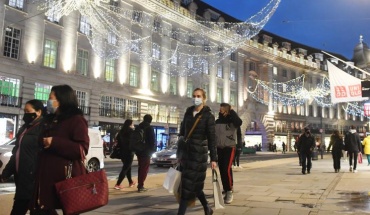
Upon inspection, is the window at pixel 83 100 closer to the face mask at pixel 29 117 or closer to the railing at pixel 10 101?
the railing at pixel 10 101

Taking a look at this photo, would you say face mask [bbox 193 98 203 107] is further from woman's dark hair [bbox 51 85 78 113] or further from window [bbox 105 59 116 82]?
window [bbox 105 59 116 82]

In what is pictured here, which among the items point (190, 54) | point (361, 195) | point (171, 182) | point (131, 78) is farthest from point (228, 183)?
point (190, 54)

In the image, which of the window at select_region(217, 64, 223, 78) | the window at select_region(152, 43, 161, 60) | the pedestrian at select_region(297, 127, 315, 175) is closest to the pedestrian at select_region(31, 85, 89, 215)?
the pedestrian at select_region(297, 127, 315, 175)

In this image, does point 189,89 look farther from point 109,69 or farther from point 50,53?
point 50,53

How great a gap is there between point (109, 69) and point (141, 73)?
4176 mm

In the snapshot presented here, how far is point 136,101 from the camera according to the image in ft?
125

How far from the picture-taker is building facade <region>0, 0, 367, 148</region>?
27.8 m

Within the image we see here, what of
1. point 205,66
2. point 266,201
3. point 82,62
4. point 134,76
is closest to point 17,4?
point 82,62

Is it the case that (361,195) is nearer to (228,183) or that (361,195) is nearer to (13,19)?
(228,183)

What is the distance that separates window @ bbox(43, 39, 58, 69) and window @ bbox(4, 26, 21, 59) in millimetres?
2434

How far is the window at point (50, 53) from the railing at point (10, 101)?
3949 mm

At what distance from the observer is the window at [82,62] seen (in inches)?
1284

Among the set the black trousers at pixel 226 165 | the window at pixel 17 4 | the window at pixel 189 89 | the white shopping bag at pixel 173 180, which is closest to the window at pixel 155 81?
the window at pixel 189 89

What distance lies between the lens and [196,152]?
550cm
